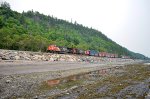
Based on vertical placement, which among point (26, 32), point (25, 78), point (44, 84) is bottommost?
point (44, 84)

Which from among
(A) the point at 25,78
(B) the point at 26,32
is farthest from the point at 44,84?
(B) the point at 26,32

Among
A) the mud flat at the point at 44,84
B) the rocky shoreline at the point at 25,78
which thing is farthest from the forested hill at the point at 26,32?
the mud flat at the point at 44,84

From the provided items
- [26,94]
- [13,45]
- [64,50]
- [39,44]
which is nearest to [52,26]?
[64,50]

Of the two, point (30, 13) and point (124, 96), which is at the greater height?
point (30, 13)

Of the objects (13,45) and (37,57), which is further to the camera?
(13,45)

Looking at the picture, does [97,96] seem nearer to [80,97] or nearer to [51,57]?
[80,97]

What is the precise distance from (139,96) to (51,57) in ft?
147

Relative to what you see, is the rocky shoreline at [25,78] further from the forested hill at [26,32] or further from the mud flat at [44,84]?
the forested hill at [26,32]

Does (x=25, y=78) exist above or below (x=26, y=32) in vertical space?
below

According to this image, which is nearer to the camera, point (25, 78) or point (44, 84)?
point (44, 84)

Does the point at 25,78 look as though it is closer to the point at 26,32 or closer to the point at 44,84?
the point at 44,84

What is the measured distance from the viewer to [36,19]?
17188cm

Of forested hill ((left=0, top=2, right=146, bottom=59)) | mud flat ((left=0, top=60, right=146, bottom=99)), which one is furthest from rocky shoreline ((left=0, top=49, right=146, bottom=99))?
forested hill ((left=0, top=2, right=146, bottom=59))

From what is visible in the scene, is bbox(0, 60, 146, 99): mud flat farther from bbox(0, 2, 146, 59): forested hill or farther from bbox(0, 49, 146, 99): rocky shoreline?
bbox(0, 2, 146, 59): forested hill
